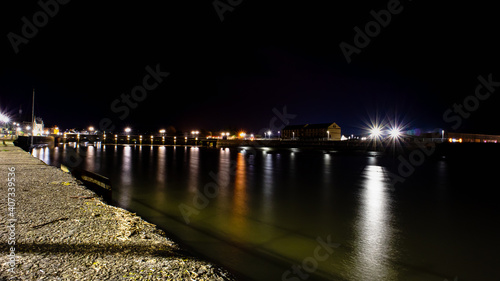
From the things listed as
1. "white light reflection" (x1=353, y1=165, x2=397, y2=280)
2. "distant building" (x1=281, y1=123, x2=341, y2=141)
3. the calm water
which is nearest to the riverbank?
the calm water

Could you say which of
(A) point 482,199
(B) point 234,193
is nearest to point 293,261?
(B) point 234,193

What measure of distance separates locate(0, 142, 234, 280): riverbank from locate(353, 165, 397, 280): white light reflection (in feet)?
7.09

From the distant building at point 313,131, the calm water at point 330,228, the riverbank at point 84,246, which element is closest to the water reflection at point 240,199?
the calm water at point 330,228

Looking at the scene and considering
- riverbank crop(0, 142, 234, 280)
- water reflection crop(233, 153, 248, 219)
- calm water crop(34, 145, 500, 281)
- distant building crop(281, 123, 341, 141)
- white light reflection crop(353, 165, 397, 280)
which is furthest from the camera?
distant building crop(281, 123, 341, 141)

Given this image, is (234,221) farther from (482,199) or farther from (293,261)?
(482,199)

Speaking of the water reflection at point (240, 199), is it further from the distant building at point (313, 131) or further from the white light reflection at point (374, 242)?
the distant building at point (313, 131)

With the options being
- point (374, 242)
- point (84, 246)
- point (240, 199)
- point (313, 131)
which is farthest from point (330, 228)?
point (313, 131)

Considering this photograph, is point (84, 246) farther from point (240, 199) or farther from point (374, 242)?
point (240, 199)

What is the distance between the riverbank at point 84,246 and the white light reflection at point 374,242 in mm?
2160

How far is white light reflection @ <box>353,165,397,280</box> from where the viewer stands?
3.77m

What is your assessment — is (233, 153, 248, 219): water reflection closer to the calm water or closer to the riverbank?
the calm water

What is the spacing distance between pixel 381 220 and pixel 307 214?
5.63 feet

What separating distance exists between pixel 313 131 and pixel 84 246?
374 feet

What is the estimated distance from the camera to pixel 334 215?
655 cm
